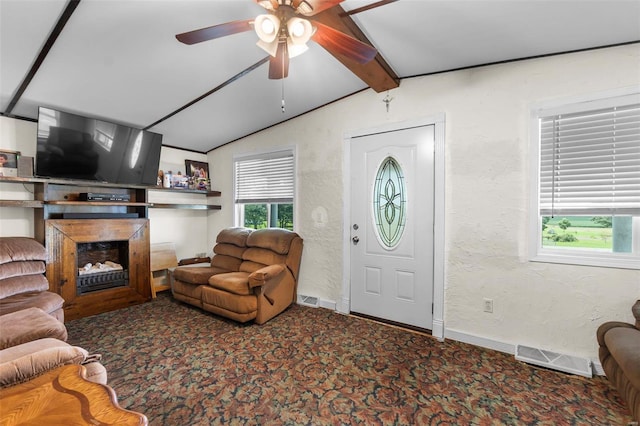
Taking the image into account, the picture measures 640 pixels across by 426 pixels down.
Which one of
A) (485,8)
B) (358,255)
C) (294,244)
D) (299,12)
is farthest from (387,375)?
(485,8)

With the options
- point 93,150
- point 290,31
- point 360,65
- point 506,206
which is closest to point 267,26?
point 290,31

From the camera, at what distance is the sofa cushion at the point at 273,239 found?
3443 millimetres

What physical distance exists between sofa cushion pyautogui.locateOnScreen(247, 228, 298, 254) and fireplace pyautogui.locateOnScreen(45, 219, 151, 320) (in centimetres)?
148

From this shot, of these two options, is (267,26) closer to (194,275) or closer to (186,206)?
(194,275)

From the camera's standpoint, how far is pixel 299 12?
5.01ft

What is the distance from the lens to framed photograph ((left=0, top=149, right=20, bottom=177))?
280 centimetres

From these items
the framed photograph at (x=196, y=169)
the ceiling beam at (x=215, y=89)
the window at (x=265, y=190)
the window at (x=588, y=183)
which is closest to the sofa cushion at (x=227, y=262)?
the window at (x=265, y=190)

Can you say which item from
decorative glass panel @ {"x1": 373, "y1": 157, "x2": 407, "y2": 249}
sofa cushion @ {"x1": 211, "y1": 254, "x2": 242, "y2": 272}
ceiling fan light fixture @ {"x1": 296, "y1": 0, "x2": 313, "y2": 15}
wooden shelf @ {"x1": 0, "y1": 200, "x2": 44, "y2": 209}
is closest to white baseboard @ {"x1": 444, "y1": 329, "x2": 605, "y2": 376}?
decorative glass panel @ {"x1": 373, "y1": 157, "x2": 407, "y2": 249}

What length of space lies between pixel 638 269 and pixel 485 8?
7.09 ft

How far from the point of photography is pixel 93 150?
10.4ft

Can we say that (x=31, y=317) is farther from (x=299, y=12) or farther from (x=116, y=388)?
(x=299, y=12)

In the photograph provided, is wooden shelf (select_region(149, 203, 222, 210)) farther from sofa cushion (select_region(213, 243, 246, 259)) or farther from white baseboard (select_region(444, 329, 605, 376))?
white baseboard (select_region(444, 329, 605, 376))

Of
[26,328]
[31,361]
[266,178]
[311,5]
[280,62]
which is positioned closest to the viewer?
[31,361]

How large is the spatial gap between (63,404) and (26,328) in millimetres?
1264
